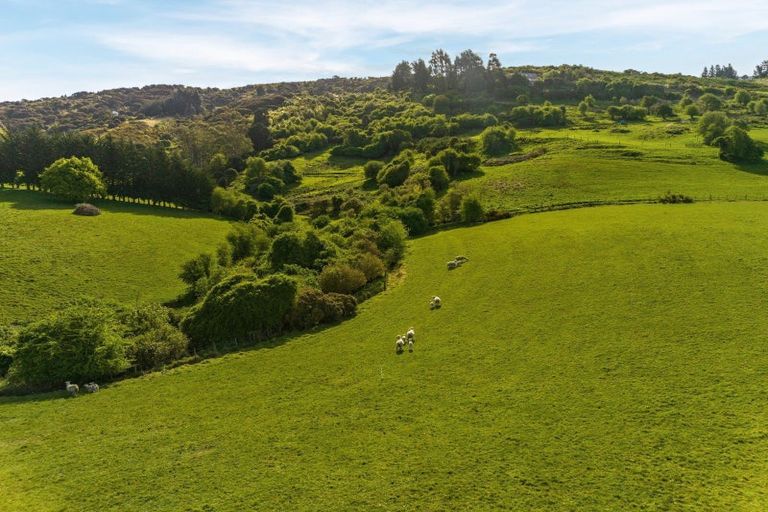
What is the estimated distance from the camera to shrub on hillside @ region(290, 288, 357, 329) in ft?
164

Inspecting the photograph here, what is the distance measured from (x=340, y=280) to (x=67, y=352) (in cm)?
2976

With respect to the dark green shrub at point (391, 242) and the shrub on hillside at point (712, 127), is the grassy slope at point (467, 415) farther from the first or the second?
the shrub on hillside at point (712, 127)

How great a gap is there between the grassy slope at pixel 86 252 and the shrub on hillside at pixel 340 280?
25102mm

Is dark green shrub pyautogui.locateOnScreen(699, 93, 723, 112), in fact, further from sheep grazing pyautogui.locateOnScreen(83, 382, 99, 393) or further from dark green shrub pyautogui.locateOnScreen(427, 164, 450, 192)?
sheep grazing pyautogui.locateOnScreen(83, 382, 99, 393)

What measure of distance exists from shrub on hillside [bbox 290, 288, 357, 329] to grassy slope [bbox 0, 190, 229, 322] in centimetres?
2677

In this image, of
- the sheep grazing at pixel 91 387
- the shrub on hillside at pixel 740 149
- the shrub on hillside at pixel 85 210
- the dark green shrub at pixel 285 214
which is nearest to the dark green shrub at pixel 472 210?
the dark green shrub at pixel 285 214

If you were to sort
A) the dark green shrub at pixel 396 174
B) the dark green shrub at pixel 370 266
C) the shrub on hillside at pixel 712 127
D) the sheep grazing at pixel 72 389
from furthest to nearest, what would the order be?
the dark green shrub at pixel 396 174 → the shrub on hillside at pixel 712 127 → the dark green shrub at pixel 370 266 → the sheep grazing at pixel 72 389

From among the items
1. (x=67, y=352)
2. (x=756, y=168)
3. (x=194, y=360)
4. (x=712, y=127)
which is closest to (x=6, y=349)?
(x=67, y=352)

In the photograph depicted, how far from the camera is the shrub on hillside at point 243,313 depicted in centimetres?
4778

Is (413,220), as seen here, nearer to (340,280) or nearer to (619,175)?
(340,280)

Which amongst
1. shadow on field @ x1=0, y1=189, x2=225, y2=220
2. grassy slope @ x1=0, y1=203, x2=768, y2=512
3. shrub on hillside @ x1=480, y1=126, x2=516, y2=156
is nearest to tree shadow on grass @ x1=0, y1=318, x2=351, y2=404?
grassy slope @ x1=0, y1=203, x2=768, y2=512

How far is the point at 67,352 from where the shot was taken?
40.2 m

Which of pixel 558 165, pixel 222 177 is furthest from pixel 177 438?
pixel 222 177

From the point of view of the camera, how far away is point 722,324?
Answer: 1465 inches
